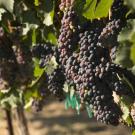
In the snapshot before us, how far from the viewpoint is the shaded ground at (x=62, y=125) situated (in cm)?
645

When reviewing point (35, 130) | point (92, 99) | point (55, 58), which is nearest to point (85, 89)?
point (92, 99)

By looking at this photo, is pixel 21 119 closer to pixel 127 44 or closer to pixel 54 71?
pixel 54 71

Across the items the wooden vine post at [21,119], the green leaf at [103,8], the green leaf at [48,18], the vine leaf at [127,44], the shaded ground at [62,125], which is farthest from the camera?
the shaded ground at [62,125]

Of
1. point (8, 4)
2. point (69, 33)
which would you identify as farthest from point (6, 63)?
point (69, 33)

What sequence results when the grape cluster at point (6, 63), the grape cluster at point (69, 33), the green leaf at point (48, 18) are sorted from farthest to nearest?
1. the grape cluster at point (6, 63)
2. the green leaf at point (48, 18)
3. the grape cluster at point (69, 33)

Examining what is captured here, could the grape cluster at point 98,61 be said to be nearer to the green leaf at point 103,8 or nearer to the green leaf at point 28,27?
the green leaf at point 103,8

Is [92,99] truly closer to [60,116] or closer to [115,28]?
[115,28]

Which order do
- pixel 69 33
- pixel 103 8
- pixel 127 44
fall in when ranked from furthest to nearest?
pixel 69 33
pixel 103 8
pixel 127 44

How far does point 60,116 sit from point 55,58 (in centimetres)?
473

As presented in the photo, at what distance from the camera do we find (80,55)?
6.11ft

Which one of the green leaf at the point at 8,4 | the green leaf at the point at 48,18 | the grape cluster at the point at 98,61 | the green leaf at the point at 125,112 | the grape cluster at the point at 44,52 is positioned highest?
the green leaf at the point at 8,4

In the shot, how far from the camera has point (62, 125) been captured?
6742 millimetres

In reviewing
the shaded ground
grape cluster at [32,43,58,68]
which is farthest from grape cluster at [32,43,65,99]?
the shaded ground

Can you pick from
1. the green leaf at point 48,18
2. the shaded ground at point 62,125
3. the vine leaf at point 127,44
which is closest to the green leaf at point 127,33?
the vine leaf at point 127,44
